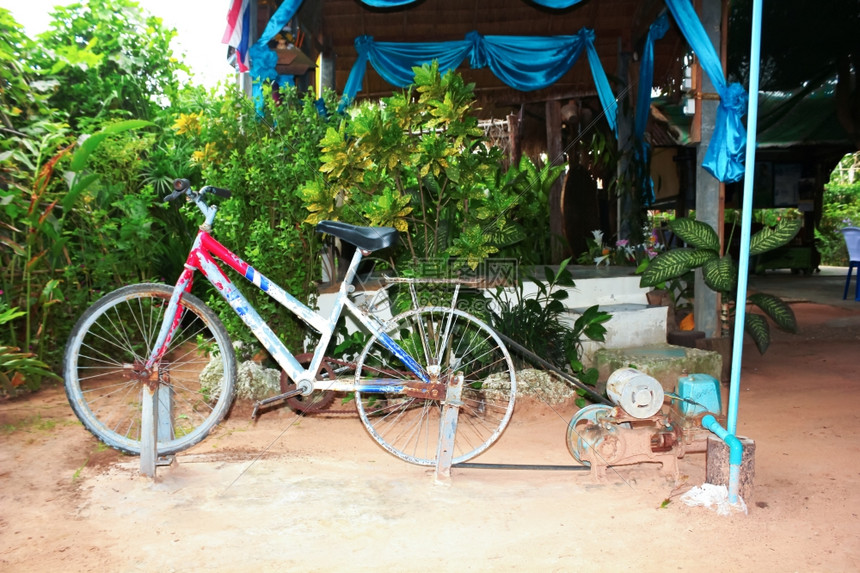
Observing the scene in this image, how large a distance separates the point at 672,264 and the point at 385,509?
324cm

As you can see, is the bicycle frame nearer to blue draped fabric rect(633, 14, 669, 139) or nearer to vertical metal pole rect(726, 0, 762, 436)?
vertical metal pole rect(726, 0, 762, 436)

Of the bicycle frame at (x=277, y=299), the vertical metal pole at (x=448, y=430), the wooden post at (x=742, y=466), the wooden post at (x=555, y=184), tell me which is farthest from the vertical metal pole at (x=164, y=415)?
the wooden post at (x=555, y=184)

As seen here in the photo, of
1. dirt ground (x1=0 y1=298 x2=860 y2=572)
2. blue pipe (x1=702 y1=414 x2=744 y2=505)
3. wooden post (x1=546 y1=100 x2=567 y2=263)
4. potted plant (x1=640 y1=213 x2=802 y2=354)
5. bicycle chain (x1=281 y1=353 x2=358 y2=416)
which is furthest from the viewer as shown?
wooden post (x1=546 y1=100 x2=567 y2=263)

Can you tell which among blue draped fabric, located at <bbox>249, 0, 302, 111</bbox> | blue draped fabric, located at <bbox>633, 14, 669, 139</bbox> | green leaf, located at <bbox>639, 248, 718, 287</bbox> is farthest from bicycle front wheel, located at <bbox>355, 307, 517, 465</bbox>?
blue draped fabric, located at <bbox>633, 14, 669, 139</bbox>

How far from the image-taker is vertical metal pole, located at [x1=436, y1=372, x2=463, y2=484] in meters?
3.06

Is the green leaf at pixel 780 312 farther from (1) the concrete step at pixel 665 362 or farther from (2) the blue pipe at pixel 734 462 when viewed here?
(2) the blue pipe at pixel 734 462

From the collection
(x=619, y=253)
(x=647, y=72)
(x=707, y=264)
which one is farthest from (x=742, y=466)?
(x=647, y=72)

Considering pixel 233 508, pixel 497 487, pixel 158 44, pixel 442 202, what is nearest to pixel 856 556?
pixel 497 487

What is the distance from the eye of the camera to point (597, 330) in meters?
4.61

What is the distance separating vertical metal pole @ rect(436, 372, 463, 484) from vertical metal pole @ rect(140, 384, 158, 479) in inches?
51.5

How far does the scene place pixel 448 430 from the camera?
308 centimetres

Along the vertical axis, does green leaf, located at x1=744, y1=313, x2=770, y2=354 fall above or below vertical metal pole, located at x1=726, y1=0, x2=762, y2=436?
below

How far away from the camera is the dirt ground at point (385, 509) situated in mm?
2281

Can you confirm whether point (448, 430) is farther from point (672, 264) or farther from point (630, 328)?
point (672, 264)
